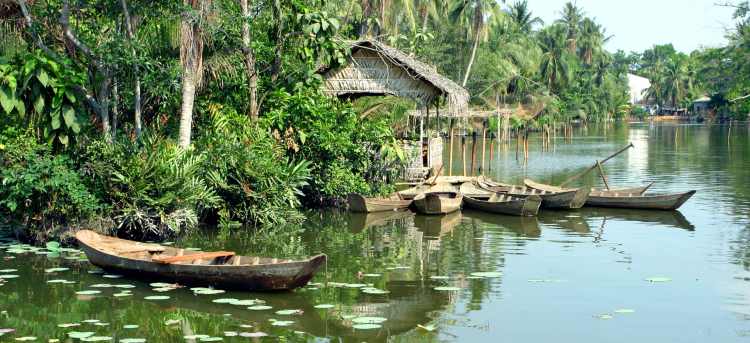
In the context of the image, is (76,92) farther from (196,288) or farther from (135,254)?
(196,288)

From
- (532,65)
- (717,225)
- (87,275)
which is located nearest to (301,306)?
(87,275)

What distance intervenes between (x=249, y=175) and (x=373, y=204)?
3.66 metres

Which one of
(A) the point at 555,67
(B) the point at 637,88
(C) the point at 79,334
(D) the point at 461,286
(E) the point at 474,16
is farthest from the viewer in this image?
(B) the point at 637,88

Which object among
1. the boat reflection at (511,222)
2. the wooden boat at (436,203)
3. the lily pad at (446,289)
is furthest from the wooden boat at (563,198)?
the lily pad at (446,289)

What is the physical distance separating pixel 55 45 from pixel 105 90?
1.31m

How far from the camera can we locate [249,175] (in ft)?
49.3

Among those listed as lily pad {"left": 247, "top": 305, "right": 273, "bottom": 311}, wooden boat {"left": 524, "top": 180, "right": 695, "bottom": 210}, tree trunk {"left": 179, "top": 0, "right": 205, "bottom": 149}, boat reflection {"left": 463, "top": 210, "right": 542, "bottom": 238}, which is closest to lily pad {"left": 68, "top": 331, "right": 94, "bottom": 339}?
lily pad {"left": 247, "top": 305, "right": 273, "bottom": 311}

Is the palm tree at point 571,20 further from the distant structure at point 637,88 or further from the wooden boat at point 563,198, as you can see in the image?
the wooden boat at point 563,198

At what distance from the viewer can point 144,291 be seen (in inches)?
422

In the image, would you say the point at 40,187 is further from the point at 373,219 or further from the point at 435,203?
the point at 435,203

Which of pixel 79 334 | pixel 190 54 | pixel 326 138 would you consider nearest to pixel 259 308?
pixel 79 334

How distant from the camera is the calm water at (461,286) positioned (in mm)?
9250

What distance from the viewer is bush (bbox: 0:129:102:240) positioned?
41.5 feet

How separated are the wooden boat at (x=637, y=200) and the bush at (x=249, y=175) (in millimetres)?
7067
